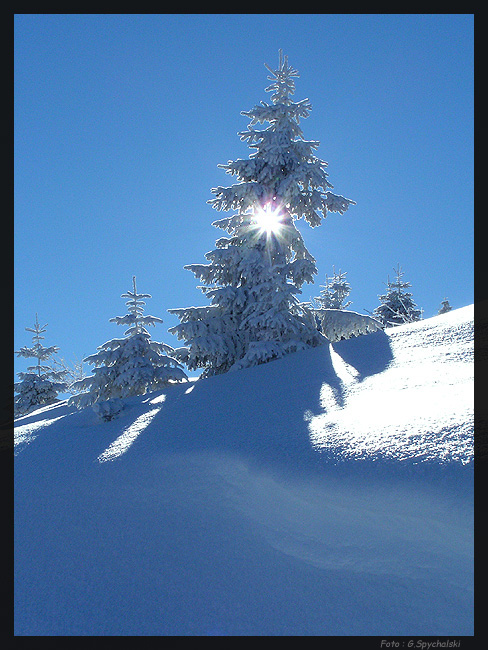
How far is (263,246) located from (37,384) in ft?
53.3

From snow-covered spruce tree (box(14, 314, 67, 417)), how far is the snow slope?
1757cm

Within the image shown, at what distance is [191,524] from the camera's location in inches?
140

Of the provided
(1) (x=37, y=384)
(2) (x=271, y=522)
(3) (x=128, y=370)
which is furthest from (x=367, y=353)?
(1) (x=37, y=384)

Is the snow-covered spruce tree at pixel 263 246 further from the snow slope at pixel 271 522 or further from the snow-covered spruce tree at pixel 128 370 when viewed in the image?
the snow slope at pixel 271 522

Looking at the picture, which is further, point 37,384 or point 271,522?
point 37,384

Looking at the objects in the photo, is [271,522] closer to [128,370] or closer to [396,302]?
[128,370]

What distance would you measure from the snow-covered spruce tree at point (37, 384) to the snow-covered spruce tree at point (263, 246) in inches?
544

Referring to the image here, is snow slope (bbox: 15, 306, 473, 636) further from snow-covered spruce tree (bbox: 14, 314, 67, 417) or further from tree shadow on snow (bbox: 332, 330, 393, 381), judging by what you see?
snow-covered spruce tree (bbox: 14, 314, 67, 417)

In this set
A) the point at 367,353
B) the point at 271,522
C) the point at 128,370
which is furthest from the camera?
the point at 128,370

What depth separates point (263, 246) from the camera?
1168 centimetres

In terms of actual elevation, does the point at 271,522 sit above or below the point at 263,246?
below

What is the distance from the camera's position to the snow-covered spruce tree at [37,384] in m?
21.2
